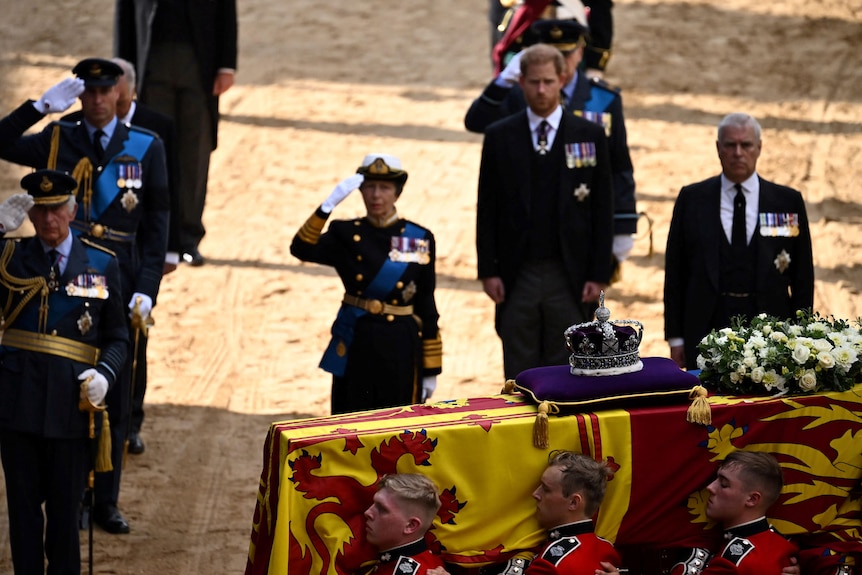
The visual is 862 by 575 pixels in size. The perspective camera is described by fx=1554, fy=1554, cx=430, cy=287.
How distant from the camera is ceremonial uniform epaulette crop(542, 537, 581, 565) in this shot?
5781 millimetres

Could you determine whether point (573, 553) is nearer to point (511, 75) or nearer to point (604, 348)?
point (604, 348)

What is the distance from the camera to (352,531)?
5754 mm

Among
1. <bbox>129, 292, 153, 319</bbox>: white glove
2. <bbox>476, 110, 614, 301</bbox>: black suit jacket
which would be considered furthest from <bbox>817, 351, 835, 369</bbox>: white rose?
<bbox>129, 292, 153, 319</bbox>: white glove

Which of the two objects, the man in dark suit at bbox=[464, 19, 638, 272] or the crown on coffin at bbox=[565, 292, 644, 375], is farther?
the man in dark suit at bbox=[464, 19, 638, 272]

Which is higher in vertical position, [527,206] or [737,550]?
[527,206]

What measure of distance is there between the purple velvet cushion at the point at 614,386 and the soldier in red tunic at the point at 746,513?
345mm

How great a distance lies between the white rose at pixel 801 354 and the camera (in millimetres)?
6219

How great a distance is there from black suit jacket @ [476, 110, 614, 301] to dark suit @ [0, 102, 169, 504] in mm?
1737

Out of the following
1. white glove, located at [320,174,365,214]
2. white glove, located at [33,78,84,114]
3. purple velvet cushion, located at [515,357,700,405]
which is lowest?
purple velvet cushion, located at [515,357,700,405]

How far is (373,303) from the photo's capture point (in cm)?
768

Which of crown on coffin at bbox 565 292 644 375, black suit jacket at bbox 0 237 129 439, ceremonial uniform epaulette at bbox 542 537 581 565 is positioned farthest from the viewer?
black suit jacket at bbox 0 237 129 439

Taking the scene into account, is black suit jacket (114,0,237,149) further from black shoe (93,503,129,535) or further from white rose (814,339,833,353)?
white rose (814,339,833,353)

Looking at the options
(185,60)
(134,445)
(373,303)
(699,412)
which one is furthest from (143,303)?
(185,60)

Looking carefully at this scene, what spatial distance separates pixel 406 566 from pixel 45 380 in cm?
214
